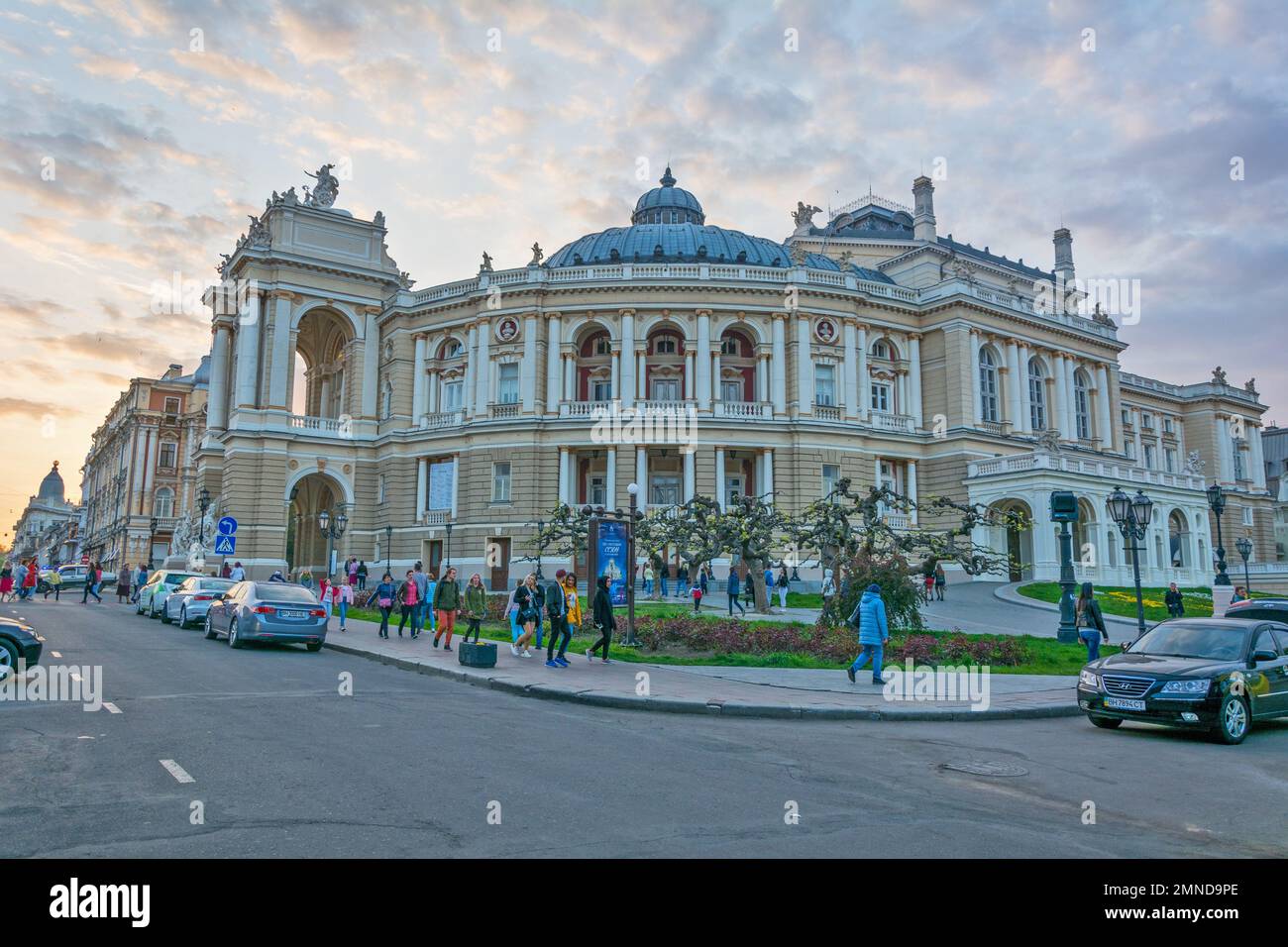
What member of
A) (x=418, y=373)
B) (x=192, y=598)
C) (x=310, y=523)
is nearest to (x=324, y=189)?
(x=418, y=373)

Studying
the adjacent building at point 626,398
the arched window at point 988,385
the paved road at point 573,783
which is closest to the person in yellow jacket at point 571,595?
the paved road at point 573,783

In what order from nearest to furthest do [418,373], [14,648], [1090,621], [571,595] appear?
[14,648]
[1090,621]
[571,595]
[418,373]

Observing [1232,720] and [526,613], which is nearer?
[1232,720]

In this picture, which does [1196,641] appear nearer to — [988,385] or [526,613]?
[526,613]

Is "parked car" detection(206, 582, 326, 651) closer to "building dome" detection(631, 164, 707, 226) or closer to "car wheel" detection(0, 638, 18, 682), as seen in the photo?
"car wheel" detection(0, 638, 18, 682)

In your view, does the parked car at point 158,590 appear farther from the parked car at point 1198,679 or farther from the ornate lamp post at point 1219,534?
the ornate lamp post at point 1219,534

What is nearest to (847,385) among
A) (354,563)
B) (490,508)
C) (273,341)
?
(490,508)

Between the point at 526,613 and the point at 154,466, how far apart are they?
84.8 m

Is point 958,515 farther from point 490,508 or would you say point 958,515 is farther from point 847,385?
point 490,508

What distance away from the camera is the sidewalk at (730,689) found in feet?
45.3

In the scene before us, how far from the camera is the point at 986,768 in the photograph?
32.4ft
